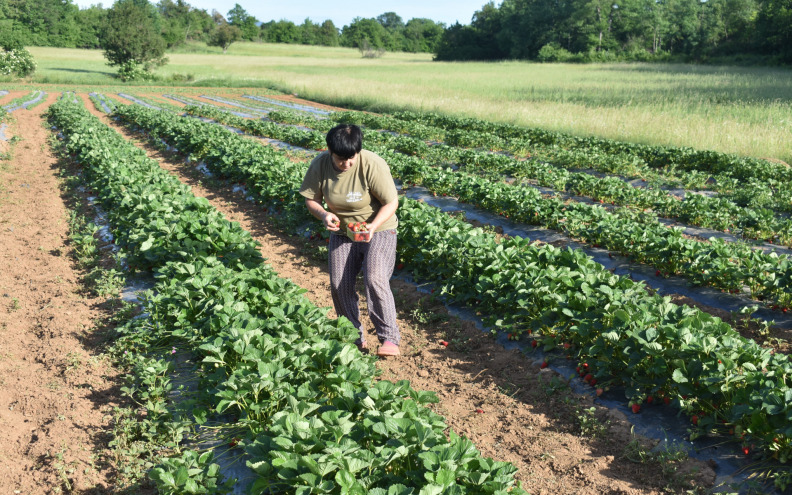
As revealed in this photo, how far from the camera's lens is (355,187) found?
4.29m

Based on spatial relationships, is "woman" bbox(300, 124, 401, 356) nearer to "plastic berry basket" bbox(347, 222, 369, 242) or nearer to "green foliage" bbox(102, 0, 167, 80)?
"plastic berry basket" bbox(347, 222, 369, 242)

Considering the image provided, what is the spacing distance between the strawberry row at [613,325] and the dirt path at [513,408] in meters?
0.28

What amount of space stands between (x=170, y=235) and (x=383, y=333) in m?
2.80

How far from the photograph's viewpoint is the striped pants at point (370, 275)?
14.5 feet

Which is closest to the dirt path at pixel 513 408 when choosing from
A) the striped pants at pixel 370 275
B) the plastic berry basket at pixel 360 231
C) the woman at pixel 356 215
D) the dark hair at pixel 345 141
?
the striped pants at pixel 370 275

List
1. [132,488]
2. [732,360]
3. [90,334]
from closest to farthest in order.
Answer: [132,488], [732,360], [90,334]

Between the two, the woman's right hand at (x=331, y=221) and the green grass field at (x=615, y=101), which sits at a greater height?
the green grass field at (x=615, y=101)

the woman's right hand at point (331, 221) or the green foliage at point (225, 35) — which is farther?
the green foliage at point (225, 35)

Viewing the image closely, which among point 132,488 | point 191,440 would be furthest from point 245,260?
point 132,488

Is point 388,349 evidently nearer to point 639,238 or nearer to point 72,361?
point 72,361

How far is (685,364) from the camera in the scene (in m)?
3.61

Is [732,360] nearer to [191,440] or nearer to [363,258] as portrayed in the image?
[363,258]

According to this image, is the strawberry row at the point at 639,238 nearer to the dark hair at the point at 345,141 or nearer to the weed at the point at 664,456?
the weed at the point at 664,456

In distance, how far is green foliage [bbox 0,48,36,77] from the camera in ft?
139
